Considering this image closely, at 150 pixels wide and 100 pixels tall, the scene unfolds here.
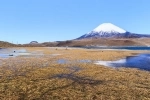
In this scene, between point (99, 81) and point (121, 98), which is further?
point (99, 81)

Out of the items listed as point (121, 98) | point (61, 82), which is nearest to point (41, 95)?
point (61, 82)

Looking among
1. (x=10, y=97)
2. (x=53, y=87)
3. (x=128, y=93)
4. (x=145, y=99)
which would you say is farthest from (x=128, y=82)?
A: (x=10, y=97)

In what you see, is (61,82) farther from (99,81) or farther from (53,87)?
(99,81)

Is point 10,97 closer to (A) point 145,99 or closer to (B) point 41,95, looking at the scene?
(B) point 41,95

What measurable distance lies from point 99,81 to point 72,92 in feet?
15.1

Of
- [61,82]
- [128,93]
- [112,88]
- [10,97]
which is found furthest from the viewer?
[61,82]

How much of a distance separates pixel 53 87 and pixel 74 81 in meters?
2.95

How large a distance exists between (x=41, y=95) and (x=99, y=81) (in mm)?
6515

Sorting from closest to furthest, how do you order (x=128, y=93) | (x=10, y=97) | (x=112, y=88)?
1. (x=10, y=97)
2. (x=128, y=93)
3. (x=112, y=88)

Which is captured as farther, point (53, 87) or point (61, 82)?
point (61, 82)

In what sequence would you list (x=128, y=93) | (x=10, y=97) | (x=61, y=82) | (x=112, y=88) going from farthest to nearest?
(x=61, y=82), (x=112, y=88), (x=128, y=93), (x=10, y=97)

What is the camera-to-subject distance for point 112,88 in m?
16.3

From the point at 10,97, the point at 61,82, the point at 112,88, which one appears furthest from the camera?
the point at 61,82

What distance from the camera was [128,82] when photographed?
18.6 m
